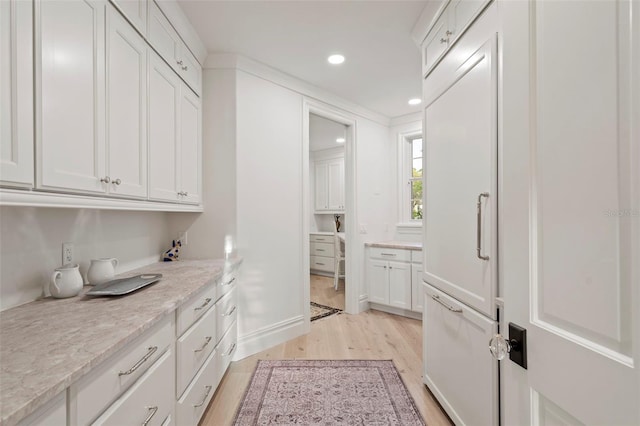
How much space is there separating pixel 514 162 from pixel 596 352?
0.44 meters

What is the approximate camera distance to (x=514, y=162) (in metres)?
0.75

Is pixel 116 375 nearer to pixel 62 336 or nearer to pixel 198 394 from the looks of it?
pixel 62 336

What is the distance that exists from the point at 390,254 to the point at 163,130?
2.88 meters

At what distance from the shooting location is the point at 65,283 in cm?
134

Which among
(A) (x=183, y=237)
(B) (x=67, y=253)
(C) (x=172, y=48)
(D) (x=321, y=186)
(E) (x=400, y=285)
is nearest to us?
(B) (x=67, y=253)

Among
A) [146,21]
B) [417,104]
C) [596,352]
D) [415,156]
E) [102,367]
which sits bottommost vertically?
[102,367]

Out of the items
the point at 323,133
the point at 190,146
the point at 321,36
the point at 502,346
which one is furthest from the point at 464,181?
the point at 323,133

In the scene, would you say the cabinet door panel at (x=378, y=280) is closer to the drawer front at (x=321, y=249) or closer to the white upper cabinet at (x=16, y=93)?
the drawer front at (x=321, y=249)

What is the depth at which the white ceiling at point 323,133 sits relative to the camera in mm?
4516

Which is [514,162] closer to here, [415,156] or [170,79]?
[170,79]

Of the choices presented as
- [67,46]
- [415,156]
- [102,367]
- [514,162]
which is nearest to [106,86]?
[67,46]

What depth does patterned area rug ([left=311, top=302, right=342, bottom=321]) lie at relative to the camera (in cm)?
370

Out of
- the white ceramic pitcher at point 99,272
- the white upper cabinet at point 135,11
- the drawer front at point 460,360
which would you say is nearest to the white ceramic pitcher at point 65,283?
the white ceramic pitcher at point 99,272

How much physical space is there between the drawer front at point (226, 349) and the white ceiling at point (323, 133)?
9.25 ft
